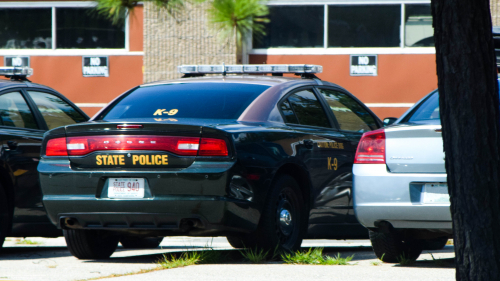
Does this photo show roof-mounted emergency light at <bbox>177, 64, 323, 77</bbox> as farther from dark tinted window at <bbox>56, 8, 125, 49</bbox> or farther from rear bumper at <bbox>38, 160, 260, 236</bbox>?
dark tinted window at <bbox>56, 8, 125, 49</bbox>

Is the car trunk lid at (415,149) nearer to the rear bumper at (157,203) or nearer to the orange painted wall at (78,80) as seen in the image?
the rear bumper at (157,203)

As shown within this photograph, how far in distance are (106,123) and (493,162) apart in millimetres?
2967

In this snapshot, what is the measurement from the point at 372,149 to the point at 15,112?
10.3ft

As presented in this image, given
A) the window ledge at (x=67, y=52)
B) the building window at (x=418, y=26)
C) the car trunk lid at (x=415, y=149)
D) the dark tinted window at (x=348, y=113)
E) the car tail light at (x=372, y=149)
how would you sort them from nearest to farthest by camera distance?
the car trunk lid at (x=415, y=149), the car tail light at (x=372, y=149), the dark tinted window at (x=348, y=113), the building window at (x=418, y=26), the window ledge at (x=67, y=52)

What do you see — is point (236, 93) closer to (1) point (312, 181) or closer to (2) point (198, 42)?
(1) point (312, 181)

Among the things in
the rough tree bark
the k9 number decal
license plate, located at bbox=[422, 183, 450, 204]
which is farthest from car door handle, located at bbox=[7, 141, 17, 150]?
the rough tree bark

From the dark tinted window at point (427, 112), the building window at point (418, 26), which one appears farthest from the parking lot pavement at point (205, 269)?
the building window at point (418, 26)

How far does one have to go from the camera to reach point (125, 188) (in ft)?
17.7

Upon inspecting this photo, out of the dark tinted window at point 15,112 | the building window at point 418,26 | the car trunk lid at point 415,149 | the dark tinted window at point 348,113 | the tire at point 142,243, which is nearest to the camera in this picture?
the car trunk lid at point 415,149

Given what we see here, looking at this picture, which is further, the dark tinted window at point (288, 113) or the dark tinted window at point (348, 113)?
the dark tinted window at point (348, 113)

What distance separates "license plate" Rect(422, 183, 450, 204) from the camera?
527cm

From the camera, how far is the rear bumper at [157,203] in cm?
525

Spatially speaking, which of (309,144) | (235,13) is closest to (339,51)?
(235,13)

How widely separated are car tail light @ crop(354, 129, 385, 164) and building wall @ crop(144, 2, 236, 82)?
25.6ft
